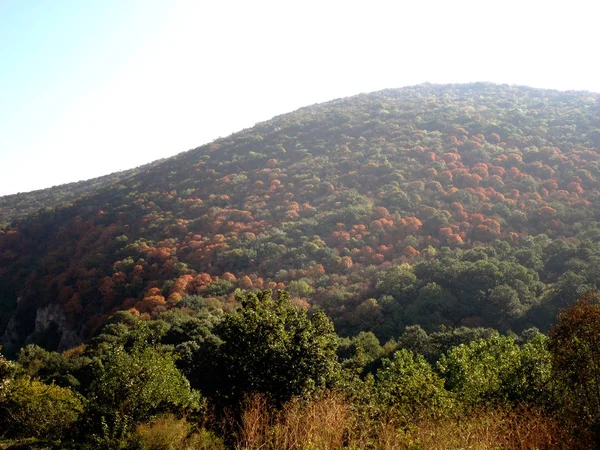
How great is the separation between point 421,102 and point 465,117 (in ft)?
80.7

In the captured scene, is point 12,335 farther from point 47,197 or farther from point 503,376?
point 47,197

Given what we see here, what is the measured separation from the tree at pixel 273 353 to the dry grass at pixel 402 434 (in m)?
1.94

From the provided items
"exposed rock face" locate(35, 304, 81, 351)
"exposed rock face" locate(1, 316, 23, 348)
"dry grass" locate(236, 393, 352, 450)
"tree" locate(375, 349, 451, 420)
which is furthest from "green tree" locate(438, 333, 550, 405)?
"exposed rock face" locate(1, 316, 23, 348)

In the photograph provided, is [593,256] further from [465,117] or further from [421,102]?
[421,102]

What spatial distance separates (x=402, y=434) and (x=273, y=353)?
22.7 ft

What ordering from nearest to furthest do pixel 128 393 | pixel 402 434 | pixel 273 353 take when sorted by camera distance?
1. pixel 402 434
2. pixel 128 393
3. pixel 273 353

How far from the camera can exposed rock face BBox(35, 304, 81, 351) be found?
1817 inches

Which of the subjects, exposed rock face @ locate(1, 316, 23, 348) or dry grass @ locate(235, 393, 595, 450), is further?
exposed rock face @ locate(1, 316, 23, 348)

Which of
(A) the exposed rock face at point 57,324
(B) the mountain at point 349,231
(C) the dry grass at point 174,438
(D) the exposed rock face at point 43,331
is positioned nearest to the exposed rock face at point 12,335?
(D) the exposed rock face at point 43,331

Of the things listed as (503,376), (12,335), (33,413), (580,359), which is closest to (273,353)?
(580,359)

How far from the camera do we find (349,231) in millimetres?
58969

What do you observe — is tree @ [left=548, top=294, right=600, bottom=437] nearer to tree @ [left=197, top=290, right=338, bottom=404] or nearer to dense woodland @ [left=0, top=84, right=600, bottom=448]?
dense woodland @ [left=0, top=84, right=600, bottom=448]

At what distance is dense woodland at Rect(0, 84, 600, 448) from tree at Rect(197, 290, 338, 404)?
0.32ft

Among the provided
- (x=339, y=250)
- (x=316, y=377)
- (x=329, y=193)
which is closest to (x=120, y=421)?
(x=316, y=377)
